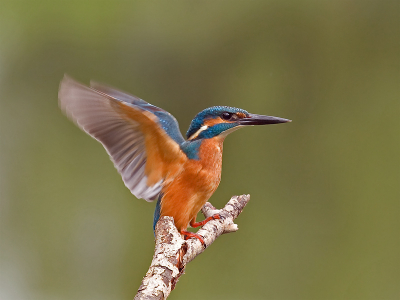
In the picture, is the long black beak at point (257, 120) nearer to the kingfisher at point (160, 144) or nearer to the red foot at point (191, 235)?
the kingfisher at point (160, 144)

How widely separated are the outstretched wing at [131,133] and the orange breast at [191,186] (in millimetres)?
30

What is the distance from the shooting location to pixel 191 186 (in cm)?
110

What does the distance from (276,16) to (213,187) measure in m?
2.07

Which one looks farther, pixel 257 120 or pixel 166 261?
pixel 257 120

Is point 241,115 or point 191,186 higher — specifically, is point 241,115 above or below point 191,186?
above

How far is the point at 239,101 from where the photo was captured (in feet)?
8.70

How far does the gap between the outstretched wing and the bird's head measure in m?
0.08

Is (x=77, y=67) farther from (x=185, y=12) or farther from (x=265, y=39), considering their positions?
(x=265, y=39)

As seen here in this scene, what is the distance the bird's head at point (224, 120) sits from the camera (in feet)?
3.69

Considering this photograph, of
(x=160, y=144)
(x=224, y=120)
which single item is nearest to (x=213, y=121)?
(x=224, y=120)

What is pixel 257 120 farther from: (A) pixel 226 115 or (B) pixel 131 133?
(B) pixel 131 133

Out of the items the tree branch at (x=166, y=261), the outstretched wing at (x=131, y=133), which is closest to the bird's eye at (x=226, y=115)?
the outstretched wing at (x=131, y=133)

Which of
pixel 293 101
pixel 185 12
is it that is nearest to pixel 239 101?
pixel 293 101

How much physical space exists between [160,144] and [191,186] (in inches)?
4.9
